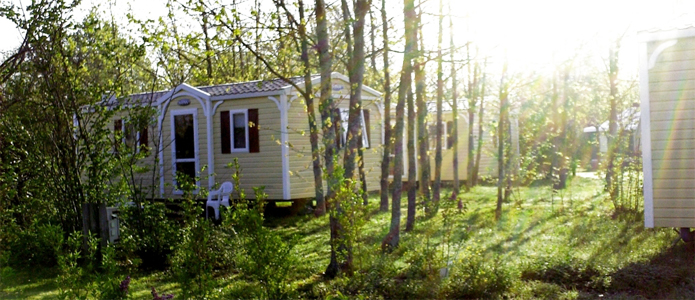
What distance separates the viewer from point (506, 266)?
7258 millimetres

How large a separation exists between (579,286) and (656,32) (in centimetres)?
301

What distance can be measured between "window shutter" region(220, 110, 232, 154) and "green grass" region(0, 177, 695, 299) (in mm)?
4890

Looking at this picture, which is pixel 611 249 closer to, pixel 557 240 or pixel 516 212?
pixel 557 240

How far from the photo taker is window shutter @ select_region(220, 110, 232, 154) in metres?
15.3

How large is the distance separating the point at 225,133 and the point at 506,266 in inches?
363

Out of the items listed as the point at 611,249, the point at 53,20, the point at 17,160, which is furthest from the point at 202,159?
the point at 611,249

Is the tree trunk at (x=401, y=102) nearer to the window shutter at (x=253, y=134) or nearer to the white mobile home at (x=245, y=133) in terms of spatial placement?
the white mobile home at (x=245, y=133)

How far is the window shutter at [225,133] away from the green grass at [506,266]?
4.89 m

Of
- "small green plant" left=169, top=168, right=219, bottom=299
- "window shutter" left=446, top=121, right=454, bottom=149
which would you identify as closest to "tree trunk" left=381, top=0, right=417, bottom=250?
"small green plant" left=169, top=168, right=219, bottom=299

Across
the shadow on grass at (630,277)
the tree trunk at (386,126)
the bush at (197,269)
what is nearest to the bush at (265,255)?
the bush at (197,269)

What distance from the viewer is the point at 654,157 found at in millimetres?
8070

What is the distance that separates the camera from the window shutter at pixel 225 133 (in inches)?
602

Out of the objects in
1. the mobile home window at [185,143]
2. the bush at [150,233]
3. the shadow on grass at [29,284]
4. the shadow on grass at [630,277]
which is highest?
the mobile home window at [185,143]

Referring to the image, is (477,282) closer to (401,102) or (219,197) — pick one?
(401,102)
